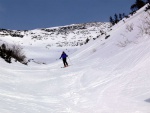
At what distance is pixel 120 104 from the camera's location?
21.9ft

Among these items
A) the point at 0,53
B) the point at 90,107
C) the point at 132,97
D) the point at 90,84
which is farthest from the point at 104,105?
the point at 0,53

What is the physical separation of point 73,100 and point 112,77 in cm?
290

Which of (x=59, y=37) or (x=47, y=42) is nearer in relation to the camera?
(x=47, y=42)

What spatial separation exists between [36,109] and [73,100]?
1.94 meters

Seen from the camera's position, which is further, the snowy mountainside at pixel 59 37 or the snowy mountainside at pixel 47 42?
the snowy mountainside at pixel 59 37

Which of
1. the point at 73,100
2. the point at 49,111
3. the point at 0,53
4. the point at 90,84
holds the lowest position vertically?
the point at 49,111

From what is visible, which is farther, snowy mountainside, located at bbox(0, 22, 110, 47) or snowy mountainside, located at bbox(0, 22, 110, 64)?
snowy mountainside, located at bbox(0, 22, 110, 47)

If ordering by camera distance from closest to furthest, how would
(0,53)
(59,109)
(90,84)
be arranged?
(59,109)
(90,84)
(0,53)

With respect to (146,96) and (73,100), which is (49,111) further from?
(146,96)

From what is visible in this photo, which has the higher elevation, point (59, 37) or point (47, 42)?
point (59, 37)

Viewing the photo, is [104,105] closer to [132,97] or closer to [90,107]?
[90,107]

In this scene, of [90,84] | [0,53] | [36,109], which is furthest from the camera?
[0,53]

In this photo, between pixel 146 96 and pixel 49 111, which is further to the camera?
pixel 146 96

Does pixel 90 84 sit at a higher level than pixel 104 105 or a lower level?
higher
